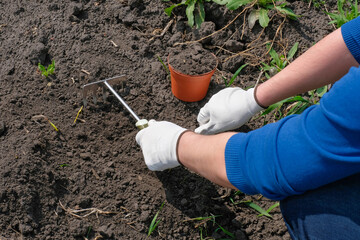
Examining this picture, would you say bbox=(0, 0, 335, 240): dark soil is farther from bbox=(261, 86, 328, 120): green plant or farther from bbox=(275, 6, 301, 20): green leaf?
bbox=(261, 86, 328, 120): green plant

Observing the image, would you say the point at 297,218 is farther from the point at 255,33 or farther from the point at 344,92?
the point at 255,33

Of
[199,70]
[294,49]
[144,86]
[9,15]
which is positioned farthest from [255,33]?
[9,15]

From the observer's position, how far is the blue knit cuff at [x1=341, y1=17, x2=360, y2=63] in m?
1.47

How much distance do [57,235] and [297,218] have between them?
1.14 m

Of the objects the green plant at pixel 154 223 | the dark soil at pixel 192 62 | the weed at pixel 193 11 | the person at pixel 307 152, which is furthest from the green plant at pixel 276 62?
the green plant at pixel 154 223

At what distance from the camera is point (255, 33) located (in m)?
2.56

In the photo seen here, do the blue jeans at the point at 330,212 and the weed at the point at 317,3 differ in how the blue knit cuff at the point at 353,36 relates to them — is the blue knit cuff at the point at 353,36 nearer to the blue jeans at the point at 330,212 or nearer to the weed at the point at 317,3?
the blue jeans at the point at 330,212

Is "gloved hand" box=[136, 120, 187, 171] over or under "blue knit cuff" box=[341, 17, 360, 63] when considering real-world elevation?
under

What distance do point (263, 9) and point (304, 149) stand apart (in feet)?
5.67

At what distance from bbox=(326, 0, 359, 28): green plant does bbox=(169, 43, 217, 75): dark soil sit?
1.00m

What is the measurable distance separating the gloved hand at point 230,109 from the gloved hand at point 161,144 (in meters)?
0.30

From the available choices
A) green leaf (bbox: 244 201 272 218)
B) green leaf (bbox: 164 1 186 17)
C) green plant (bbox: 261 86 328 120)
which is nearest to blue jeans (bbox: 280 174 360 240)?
green leaf (bbox: 244 201 272 218)

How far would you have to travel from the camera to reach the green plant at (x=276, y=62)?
7.86ft

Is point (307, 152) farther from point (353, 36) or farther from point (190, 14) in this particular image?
point (190, 14)
